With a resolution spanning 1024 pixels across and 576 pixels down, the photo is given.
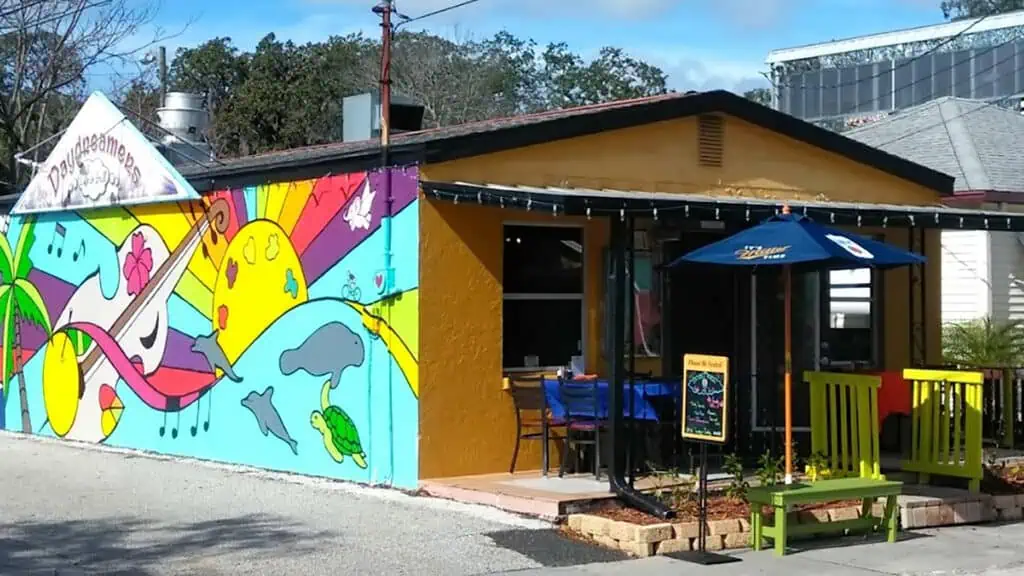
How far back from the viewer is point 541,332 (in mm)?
12836

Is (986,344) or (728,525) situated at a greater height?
(986,344)

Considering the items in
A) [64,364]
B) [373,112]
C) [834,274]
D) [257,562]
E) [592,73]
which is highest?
[592,73]

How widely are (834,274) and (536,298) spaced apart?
13.1 ft

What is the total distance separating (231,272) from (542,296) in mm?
3587

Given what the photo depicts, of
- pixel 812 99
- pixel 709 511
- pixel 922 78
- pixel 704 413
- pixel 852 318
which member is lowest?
pixel 709 511

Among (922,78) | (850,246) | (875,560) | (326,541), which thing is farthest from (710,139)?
(922,78)

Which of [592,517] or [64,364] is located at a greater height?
[64,364]

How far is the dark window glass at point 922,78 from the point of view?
168ft

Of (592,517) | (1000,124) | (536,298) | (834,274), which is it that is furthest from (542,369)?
(1000,124)

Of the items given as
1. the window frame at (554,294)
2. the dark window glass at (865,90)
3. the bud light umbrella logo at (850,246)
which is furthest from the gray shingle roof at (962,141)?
the dark window glass at (865,90)

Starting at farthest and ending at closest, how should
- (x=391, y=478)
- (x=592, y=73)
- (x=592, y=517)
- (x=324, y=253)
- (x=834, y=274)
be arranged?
(x=592, y=73) → (x=834, y=274) → (x=324, y=253) → (x=391, y=478) → (x=592, y=517)

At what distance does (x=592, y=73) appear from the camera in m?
52.0

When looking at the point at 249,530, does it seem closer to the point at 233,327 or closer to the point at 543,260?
the point at 543,260

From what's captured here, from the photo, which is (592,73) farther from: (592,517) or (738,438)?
(592,517)
